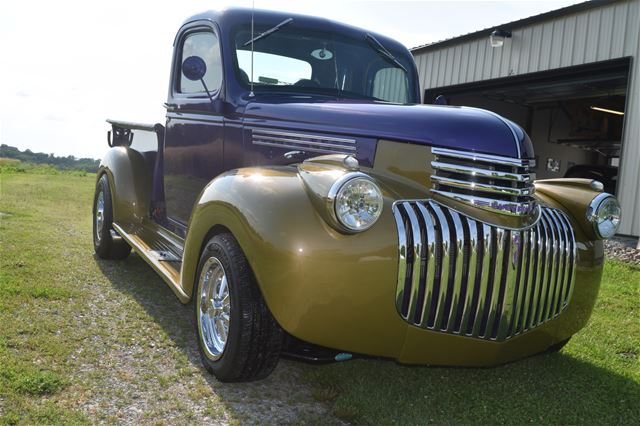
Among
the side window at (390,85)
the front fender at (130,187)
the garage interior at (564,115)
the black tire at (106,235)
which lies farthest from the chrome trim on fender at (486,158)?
the garage interior at (564,115)

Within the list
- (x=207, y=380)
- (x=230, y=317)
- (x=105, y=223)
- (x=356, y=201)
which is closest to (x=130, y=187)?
(x=105, y=223)

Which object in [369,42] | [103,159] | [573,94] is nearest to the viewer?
A: [369,42]

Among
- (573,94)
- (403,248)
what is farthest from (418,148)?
(573,94)

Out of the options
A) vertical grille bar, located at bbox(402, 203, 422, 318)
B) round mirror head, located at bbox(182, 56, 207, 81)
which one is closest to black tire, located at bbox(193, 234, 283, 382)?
vertical grille bar, located at bbox(402, 203, 422, 318)

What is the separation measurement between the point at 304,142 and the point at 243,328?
111cm

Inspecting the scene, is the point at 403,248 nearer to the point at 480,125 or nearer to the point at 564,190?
the point at 480,125

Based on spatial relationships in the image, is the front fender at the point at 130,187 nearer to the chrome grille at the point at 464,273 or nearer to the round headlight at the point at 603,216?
the chrome grille at the point at 464,273

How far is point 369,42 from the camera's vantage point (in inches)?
169

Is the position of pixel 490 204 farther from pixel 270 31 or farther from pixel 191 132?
pixel 191 132

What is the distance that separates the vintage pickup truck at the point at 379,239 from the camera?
2.42 metres

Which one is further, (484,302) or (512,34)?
(512,34)

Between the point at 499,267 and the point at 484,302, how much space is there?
17 centimetres

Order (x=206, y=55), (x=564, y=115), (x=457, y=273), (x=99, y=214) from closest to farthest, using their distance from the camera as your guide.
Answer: (x=457, y=273) → (x=206, y=55) → (x=99, y=214) → (x=564, y=115)

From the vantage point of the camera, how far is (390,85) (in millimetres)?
4328
